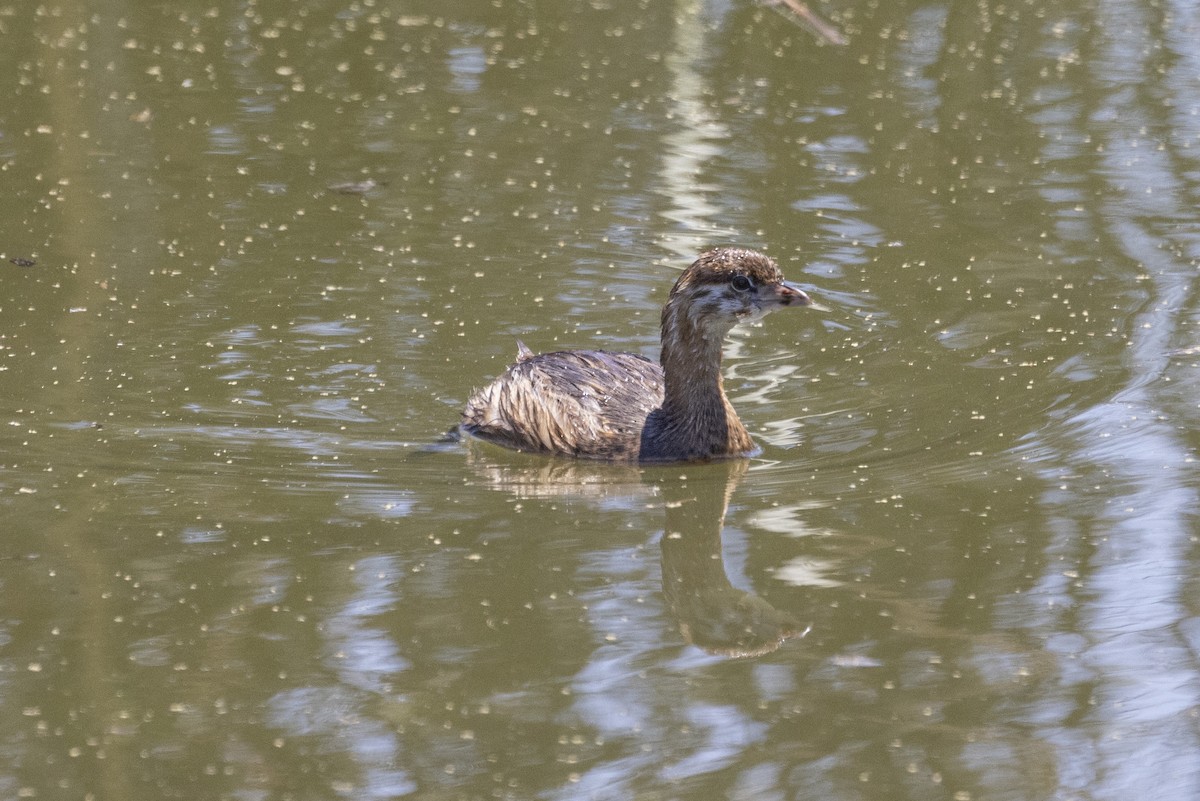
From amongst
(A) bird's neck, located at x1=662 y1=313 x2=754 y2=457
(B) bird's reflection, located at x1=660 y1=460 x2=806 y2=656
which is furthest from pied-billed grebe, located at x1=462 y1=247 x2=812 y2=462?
(B) bird's reflection, located at x1=660 y1=460 x2=806 y2=656

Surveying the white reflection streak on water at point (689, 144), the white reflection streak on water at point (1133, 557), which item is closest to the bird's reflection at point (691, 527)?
the white reflection streak on water at point (1133, 557)

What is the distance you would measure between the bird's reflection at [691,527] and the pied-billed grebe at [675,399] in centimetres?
10

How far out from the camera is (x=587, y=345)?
10133mm

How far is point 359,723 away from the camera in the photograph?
5602mm

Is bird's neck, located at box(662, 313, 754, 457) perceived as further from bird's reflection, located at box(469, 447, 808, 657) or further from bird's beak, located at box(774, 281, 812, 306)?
bird's beak, located at box(774, 281, 812, 306)

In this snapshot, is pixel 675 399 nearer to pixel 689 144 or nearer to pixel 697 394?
pixel 697 394

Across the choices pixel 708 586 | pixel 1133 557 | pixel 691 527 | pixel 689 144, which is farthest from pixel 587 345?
pixel 1133 557

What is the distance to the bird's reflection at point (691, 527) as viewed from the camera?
6.35 m

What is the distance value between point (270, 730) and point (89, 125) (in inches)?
331

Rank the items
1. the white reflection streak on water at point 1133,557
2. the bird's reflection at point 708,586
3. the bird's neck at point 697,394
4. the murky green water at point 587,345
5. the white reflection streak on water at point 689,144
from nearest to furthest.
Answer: the white reflection streak on water at point 1133,557, the murky green water at point 587,345, the bird's reflection at point 708,586, the bird's neck at point 697,394, the white reflection streak on water at point 689,144

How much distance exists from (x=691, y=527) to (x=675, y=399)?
1190 mm

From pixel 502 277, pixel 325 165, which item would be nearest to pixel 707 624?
pixel 502 277

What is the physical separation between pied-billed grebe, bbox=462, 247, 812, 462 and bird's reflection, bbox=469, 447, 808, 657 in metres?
0.10

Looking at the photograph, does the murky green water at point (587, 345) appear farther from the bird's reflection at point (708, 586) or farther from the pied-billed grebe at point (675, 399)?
the pied-billed grebe at point (675, 399)
